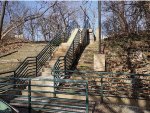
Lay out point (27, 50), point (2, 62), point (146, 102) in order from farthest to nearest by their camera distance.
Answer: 1. point (27, 50)
2. point (2, 62)
3. point (146, 102)

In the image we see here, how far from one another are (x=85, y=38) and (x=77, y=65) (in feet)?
21.6

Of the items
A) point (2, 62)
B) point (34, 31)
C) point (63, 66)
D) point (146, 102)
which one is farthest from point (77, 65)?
point (34, 31)

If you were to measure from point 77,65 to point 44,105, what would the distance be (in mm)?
7040

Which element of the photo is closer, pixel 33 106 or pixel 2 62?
pixel 33 106

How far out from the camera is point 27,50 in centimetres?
2217

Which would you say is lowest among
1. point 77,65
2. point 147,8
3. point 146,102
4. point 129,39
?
point 146,102

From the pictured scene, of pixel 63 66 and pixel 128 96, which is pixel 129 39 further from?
pixel 128 96

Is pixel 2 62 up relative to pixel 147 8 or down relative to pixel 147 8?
down

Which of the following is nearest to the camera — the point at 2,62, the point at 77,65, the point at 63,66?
the point at 63,66

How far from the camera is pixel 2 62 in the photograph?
62.6 ft

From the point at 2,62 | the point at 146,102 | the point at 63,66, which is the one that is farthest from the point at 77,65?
the point at 146,102

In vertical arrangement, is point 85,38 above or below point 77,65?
above

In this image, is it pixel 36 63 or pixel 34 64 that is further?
pixel 34 64

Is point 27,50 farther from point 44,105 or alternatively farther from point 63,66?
point 44,105
